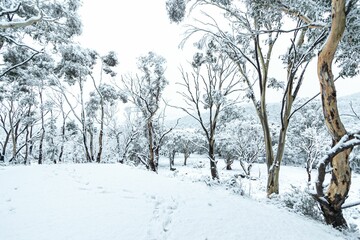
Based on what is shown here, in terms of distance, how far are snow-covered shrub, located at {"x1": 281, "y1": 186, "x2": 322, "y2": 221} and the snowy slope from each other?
118 centimetres

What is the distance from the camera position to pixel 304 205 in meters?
5.04

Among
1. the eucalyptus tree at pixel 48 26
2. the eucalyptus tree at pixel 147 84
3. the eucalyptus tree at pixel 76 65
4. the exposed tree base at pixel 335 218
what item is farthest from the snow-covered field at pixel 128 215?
the eucalyptus tree at pixel 147 84

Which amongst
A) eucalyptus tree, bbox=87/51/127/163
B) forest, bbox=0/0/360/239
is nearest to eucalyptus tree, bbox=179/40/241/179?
forest, bbox=0/0/360/239

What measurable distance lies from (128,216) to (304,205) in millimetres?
4035

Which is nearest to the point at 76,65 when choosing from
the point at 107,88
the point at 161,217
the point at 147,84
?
the point at 107,88

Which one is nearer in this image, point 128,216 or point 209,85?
point 128,216

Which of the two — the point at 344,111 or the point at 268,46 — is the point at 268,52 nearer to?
the point at 268,46

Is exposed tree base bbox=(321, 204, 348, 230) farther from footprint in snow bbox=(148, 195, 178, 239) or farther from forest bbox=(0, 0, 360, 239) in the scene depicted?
footprint in snow bbox=(148, 195, 178, 239)

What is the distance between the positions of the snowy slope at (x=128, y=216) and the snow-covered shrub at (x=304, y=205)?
3.88 feet

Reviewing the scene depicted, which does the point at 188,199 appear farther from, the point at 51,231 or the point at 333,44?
the point at 333,44

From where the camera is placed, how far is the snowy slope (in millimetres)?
2764

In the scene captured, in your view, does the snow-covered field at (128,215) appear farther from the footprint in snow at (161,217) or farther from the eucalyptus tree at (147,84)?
the eucalyptus tree at (147,84)

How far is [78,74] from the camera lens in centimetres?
1241

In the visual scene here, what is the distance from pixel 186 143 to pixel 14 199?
28.2m
